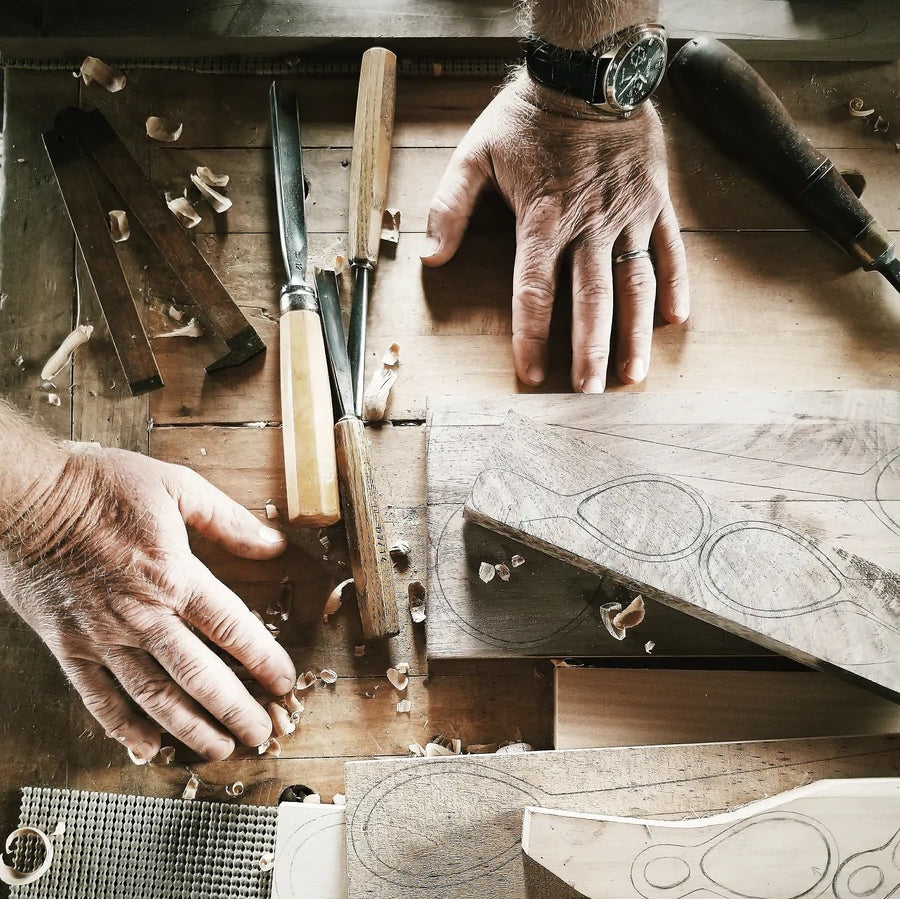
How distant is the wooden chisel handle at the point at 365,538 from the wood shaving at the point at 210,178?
0.50 m

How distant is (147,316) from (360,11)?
0.66m

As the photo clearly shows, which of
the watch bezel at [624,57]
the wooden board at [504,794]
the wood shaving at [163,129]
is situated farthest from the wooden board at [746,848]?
the wood shaving at [163,129]

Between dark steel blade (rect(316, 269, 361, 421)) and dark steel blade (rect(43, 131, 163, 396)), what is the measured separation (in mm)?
291

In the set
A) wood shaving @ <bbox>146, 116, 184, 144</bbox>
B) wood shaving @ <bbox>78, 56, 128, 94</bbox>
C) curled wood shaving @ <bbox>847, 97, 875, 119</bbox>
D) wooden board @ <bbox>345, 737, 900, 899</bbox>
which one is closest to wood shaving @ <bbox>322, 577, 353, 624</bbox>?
wooden board @ <bbox>345, 737, 900, 899</bbox>

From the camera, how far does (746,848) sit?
96cm

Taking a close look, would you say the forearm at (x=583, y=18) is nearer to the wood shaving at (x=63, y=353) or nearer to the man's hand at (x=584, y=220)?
the man's hand at (x=584, y=220)

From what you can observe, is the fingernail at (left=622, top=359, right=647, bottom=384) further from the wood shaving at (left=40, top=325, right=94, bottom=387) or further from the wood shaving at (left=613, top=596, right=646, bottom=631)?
the wood shaving at (left=40, top=325, right=94, bottom=387)

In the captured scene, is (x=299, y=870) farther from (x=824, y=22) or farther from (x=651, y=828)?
(x=824, y=22)

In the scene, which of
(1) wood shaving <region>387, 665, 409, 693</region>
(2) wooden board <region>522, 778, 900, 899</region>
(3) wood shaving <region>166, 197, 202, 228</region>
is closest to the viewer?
(2) wooden board <region>522, 778, 900, 899</region>

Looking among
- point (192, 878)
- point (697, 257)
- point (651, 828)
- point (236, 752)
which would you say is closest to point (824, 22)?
point (697, 257)

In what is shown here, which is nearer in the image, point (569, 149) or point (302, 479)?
point (302, 479)

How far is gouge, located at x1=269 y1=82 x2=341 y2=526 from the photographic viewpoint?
3.67ft

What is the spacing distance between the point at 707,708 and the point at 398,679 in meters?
0.47

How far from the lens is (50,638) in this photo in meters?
1.10
